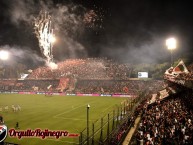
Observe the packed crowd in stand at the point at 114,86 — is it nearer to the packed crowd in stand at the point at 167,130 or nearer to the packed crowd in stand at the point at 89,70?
the packed crowd in stand at the point at 89,70

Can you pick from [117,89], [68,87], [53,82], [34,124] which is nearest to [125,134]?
[34,124]

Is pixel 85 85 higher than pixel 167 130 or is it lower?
higher

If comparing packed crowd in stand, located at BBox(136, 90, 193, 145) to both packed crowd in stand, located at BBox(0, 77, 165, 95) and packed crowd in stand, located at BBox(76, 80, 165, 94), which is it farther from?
packed crowd in stand, located at BBox(76, 80, 165, 94)

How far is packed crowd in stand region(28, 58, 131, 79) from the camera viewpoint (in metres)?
94.9

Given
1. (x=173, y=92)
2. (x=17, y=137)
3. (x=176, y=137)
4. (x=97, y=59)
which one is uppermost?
(x=97, y=59)

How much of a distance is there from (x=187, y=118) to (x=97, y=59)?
85.7 meters

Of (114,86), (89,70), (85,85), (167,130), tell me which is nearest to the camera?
(167,130)

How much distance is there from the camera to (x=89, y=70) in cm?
9900

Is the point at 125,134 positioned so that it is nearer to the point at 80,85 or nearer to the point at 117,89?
the point at 117,89

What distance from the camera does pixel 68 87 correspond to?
3595 inches

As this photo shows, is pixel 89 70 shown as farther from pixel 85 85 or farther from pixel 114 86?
pixel 114 86

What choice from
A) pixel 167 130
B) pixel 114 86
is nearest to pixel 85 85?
pixel 114 86

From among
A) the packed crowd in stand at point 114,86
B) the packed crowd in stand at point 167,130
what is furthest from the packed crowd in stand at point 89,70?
the packed crowd in stand at point 167,130

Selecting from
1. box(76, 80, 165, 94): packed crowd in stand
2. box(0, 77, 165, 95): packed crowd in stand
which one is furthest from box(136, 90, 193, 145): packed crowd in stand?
box(76, 80, 165, 94): packed crowd in stand
